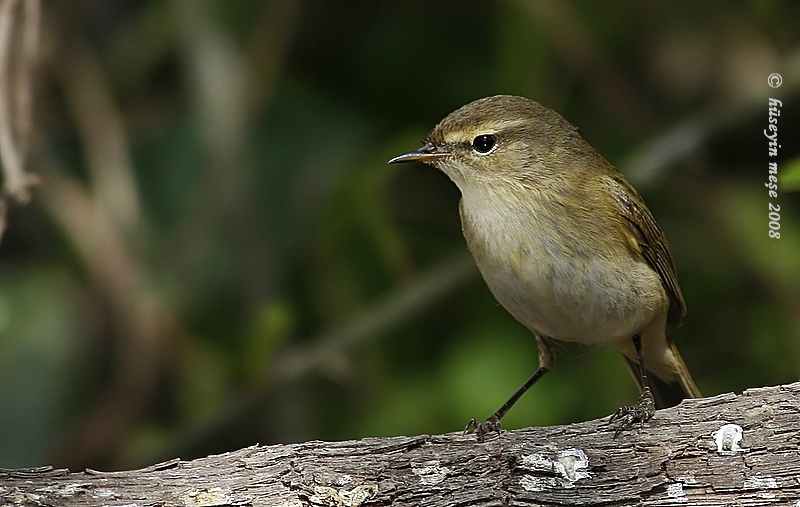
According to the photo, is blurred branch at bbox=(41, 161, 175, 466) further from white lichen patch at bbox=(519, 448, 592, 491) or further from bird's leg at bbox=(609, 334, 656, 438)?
white lichen patch at bbox=(519, 448, 592, 491)

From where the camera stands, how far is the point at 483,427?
313cm

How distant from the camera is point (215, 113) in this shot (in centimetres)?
514

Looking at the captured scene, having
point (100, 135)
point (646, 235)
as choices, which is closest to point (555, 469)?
point (646, 235)

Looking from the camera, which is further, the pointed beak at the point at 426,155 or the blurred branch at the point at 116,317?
the blurred branch at the point at 116,317

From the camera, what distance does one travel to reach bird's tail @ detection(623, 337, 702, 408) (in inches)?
152

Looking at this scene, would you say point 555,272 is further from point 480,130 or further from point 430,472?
point 430,472

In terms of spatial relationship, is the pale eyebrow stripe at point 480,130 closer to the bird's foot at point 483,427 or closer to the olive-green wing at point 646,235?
the olive-green wing at point 646,235

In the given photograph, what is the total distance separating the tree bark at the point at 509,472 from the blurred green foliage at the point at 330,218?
177 cm

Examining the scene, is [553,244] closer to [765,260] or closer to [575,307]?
[575,307]

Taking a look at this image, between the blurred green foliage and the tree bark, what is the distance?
177 cm

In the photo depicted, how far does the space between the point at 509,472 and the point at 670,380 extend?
57.7 inches

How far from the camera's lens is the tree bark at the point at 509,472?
8.49 ft

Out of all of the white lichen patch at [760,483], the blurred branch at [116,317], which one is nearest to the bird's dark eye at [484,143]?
the white lichen patch at [760,483]

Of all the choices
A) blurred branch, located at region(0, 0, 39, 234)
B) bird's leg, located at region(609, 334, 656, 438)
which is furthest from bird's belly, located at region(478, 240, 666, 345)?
blurred branch, located at region(0, 0, 39, 234)
